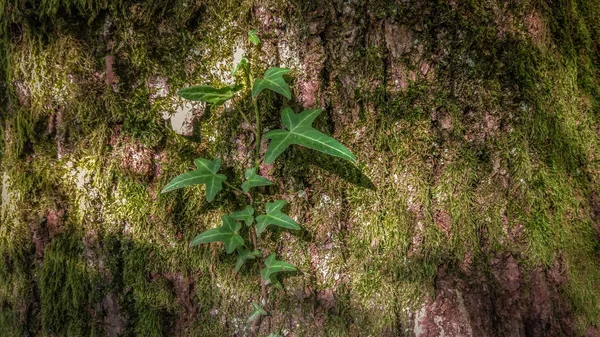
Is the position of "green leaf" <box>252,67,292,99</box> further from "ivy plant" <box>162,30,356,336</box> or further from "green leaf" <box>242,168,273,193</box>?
"green leaf" <box>242,168,273,193</box>

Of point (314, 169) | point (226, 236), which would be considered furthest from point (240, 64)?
point (226, 236)

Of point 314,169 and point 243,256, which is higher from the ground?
point 314,169

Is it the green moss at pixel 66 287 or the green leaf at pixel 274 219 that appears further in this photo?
the green moss at pixel 66 287

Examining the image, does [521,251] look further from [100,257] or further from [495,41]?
[100,257]

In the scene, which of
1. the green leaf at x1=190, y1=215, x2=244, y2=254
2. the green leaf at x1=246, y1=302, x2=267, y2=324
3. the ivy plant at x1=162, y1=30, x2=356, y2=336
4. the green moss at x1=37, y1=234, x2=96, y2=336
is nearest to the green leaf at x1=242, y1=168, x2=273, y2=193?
the ivy plant at x1=162, y1=30, x2=356, y2=336

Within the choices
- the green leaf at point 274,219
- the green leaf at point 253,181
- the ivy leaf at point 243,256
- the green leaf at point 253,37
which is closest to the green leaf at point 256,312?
the ivy leaf at point 243,256

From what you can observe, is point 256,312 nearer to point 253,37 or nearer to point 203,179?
point 203,179

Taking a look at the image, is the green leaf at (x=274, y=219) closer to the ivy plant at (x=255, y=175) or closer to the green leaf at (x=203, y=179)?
the ivy plant at (x=255, y=175)
